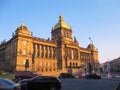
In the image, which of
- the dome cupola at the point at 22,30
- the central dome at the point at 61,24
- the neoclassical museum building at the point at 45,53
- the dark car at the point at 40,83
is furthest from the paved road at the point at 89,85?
the central dome at the point at 61,24

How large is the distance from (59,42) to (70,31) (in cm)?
1411

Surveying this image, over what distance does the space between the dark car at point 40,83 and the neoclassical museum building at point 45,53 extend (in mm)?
60677

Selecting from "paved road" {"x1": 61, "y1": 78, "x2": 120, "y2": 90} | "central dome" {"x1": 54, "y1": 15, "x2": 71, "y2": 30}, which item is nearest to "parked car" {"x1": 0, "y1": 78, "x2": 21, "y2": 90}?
"paved road" {"x1": 61, "y1": 78, "x2": 120, "y2": 90}

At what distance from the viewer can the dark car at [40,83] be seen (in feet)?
81.9

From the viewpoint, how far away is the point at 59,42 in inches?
4446

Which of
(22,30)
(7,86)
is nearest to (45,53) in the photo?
(22,30)

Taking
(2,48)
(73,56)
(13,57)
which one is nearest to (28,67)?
(13,57)

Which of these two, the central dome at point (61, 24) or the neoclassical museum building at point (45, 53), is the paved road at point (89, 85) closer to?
the neoclassical museum building at point (45, 53)

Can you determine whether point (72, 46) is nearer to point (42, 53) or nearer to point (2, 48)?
point (42, 53)

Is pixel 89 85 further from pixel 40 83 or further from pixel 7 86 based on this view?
pixel 7 86

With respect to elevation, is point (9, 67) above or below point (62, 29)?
below

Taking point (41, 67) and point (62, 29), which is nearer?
point (41, 67)

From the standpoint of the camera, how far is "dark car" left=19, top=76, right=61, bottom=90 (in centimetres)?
2497

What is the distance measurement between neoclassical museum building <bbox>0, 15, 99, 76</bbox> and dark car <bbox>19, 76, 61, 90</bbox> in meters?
60.7
